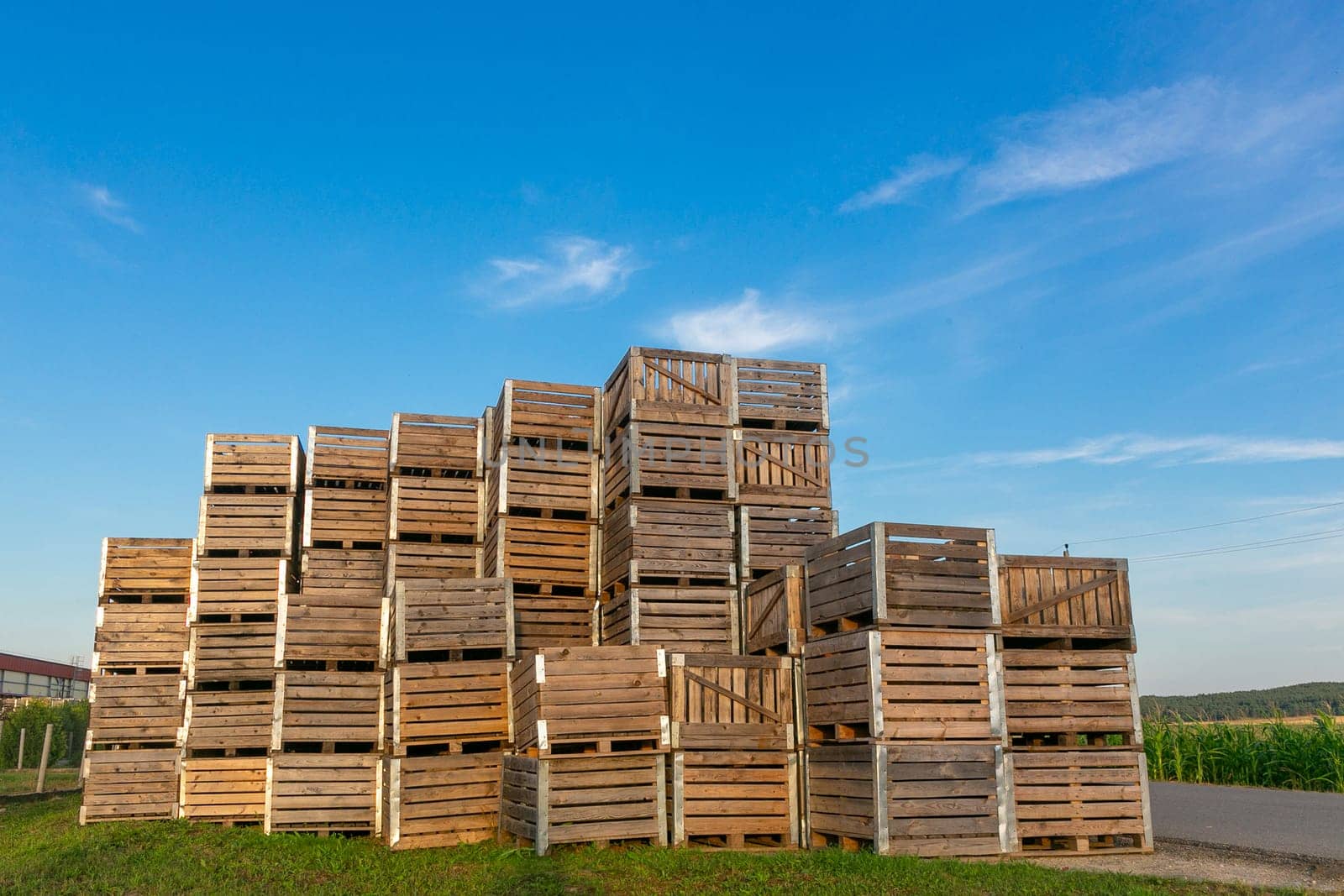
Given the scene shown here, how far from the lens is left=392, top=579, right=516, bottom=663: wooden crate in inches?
550

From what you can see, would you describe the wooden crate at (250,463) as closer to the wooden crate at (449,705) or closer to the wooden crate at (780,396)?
the wooden crate at (449,705)

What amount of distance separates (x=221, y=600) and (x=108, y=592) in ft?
7.64

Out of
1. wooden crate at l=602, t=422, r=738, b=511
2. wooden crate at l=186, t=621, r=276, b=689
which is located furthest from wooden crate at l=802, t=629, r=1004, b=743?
wooden crate at l=186, t=621, r=276, b=689

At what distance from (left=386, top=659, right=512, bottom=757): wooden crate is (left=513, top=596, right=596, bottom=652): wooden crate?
192 centimetres

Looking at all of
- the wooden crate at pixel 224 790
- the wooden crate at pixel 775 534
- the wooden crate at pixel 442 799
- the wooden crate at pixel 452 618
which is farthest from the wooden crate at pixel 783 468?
the wooden crate at pixel 224 790

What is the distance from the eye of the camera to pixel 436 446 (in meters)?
17.8

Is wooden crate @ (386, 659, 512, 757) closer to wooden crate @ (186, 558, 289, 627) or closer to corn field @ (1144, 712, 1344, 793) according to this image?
wooden crate @ (186, 558, 289, 627)

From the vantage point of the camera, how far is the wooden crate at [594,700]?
41.2 feet

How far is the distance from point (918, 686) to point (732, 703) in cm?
226

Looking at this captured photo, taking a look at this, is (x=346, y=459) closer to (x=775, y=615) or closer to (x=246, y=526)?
Answer: (x=246, y=526)

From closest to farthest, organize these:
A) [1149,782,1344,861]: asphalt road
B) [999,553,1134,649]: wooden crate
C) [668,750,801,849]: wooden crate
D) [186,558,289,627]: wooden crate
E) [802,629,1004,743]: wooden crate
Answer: [802,629,1004,743]: wooden crate < [668,750,801,849]: wooden crate < [999,553,1134,649]: wooden crate < [1149,782,1344,861]: asphalt road < [186,558,289,627]: wooden crate

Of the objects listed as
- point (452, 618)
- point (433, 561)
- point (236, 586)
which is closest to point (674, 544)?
point (452, 618)

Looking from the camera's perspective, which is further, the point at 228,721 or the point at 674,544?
the point at 228,721

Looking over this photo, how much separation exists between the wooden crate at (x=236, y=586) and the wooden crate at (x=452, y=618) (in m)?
3.85
